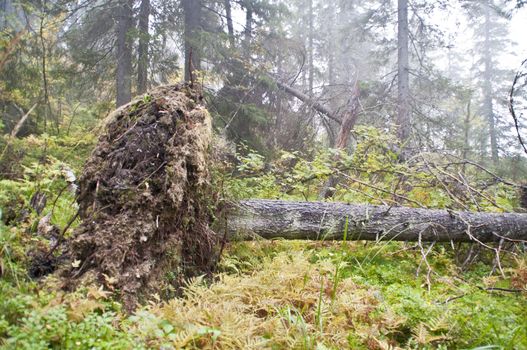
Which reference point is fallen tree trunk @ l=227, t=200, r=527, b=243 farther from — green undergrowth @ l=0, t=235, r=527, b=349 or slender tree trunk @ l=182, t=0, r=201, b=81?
slender tree trunk @ l=182, t=0, r=201, b=81

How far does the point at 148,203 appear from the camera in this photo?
9.06ft

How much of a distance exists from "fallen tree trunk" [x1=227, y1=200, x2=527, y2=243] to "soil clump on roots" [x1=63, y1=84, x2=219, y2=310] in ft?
2.55

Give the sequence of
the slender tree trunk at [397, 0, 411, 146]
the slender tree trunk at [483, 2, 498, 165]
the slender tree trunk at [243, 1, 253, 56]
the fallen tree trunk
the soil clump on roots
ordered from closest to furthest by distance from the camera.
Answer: the soil clump on roots < the fallen tree trunk < the slender tree trunk at [397, 0, 411, 146] < the slender tree trunk at [243, 1, 253, 56] < the slender tree trunk at [483, 2, 498, 165]

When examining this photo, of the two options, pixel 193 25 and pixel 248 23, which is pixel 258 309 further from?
pixel 248 23

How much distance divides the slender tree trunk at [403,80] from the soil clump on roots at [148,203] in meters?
8.08

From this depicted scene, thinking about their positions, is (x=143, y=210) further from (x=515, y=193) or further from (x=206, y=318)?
(x=515, y=193)

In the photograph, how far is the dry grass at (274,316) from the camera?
1.90m

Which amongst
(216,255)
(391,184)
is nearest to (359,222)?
(216,255)

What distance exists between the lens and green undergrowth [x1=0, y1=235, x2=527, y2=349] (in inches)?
65.5

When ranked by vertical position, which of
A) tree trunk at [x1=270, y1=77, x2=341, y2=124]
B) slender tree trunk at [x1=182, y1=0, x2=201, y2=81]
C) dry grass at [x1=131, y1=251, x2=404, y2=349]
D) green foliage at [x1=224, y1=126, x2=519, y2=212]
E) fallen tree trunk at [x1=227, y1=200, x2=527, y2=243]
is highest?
slender tree trunk at [x1=182, y1=0, x2=201, y2=81]

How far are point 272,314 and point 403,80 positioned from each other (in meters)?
11.0

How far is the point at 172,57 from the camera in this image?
1016 centimetres

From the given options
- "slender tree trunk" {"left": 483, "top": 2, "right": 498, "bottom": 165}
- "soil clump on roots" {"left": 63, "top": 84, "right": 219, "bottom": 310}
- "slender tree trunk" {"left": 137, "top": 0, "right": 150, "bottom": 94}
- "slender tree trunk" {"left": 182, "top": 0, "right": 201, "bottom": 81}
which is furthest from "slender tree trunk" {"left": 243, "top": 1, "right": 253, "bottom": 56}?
"slender tree trunk" {"left": 483, "top": 2, "right": 498, "bottom": 165}

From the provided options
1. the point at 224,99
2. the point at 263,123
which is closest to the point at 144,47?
the point at 224,99
